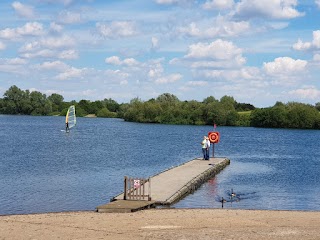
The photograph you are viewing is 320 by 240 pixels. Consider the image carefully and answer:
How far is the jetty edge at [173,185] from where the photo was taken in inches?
867

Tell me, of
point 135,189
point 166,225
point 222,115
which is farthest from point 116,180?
point 222,115

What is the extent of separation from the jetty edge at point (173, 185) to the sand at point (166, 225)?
3.13ft

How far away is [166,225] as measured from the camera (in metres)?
18.2

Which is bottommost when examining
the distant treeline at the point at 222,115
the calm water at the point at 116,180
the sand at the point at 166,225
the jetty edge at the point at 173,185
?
the calm water at the point at 116,180

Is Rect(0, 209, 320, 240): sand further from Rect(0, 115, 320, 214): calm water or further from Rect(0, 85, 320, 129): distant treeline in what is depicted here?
Rect(0, 85, 320, 129): distant treeline

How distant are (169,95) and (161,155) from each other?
131405mm

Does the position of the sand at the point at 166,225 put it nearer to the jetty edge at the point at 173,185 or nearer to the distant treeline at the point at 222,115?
the jetty edge at the point at 173,185

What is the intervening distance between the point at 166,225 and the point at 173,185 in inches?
431

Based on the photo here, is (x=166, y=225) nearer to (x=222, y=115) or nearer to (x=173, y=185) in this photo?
(x=173, y=185)

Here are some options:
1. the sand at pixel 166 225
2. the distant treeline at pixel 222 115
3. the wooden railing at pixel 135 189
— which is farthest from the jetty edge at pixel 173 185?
the distant treeline at pixel 222 115

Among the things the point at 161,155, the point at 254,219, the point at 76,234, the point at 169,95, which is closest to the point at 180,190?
the point at 254,219

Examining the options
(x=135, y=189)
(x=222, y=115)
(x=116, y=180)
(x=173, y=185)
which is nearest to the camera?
(x=135, y=189)

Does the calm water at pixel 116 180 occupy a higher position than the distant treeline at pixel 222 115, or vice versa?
the distant treeline at pixel 222 115

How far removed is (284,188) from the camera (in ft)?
110
